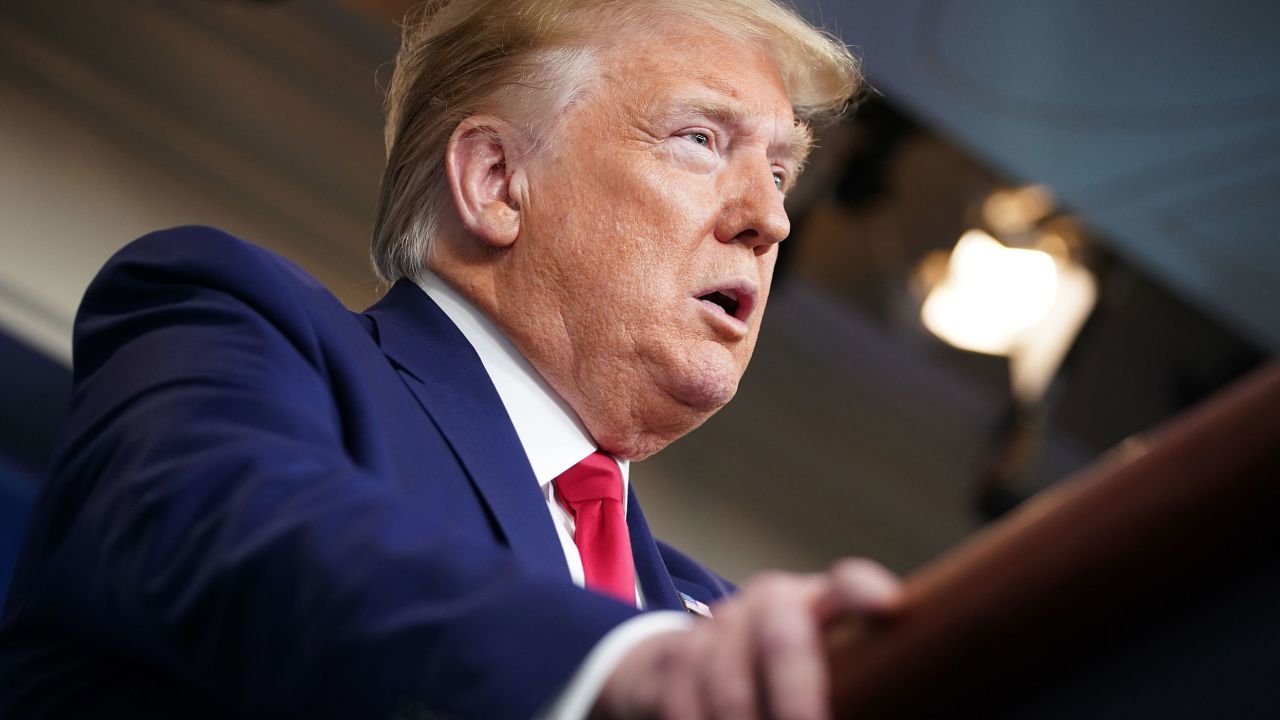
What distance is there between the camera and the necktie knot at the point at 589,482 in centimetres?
137

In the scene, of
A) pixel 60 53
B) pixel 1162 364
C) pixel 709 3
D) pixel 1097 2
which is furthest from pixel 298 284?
pixel 1162 364

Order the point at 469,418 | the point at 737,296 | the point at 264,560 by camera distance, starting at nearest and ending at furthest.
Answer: the point at 264,560
the point at 469,418
the point at 737,296

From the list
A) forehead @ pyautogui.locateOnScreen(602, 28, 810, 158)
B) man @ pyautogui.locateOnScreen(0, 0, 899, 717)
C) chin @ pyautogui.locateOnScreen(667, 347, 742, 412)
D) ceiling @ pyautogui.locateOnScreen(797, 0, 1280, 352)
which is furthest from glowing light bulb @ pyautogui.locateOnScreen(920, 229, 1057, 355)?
chin @ pyautogui.locateOnScreen(667, 347, 742, 412)

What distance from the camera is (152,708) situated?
0.90 metres

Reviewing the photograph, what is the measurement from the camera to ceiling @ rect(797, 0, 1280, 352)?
10.1 feet

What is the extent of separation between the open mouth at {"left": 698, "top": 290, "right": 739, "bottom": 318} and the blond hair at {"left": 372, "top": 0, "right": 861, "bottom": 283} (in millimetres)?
279

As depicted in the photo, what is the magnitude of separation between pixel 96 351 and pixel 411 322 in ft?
1.21

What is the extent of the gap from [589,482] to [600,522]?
6cm

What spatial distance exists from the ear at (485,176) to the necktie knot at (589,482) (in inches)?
11.6

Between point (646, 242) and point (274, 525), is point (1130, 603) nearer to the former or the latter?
point (274, 525)

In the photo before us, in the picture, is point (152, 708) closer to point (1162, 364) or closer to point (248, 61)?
point (248, 61)

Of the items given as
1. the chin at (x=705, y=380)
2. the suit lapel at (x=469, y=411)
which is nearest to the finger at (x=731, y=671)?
the suit lapel at (x=469, y=411)

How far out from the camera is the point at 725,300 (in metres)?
1.65

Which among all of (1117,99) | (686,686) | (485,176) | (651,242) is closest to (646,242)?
(651,242)
